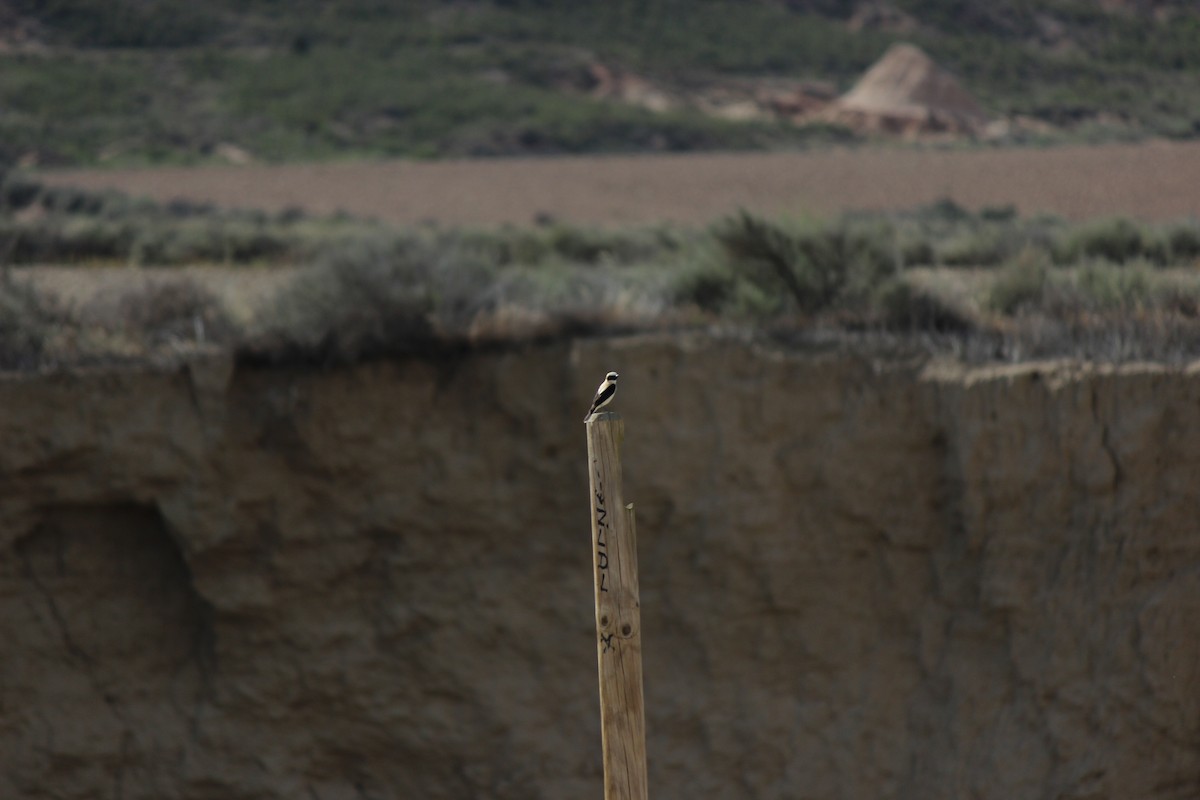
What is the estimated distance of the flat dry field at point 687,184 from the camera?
21172mm

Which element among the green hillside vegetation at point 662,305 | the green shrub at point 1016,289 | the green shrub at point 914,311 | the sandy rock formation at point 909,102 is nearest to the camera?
the green hillside vegetation at point 662,305

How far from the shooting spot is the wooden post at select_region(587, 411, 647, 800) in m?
3.08

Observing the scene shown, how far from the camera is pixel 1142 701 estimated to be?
19.6 ft

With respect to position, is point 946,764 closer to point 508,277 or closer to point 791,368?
point 791,368

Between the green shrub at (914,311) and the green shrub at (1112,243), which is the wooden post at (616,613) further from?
the green shrub at (1112,243)

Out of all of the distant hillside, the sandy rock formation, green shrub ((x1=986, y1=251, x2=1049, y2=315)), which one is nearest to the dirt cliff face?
green shrub ((x1=986, y1=251, x2=1049, y2=315))

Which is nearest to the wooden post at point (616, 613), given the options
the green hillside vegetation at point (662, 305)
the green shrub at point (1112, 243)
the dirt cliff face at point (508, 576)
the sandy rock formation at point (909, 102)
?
the dirt cliff face at point (508, 576)

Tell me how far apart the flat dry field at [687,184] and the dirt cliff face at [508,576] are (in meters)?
12.3

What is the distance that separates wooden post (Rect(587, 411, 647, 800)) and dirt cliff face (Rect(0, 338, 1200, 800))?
3.03m

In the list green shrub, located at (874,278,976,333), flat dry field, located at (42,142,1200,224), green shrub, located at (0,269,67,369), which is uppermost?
green shrub, located at (874,278,976,333)

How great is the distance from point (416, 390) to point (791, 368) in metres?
1.93

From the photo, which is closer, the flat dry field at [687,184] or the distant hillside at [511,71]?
the flat dry field at [687,184]

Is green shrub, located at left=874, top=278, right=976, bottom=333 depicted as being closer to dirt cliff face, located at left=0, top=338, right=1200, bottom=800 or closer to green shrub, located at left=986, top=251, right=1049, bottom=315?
green shrub, located at left=986, top=251, right=1049, bottom=315

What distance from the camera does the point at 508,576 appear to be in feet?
21.2
